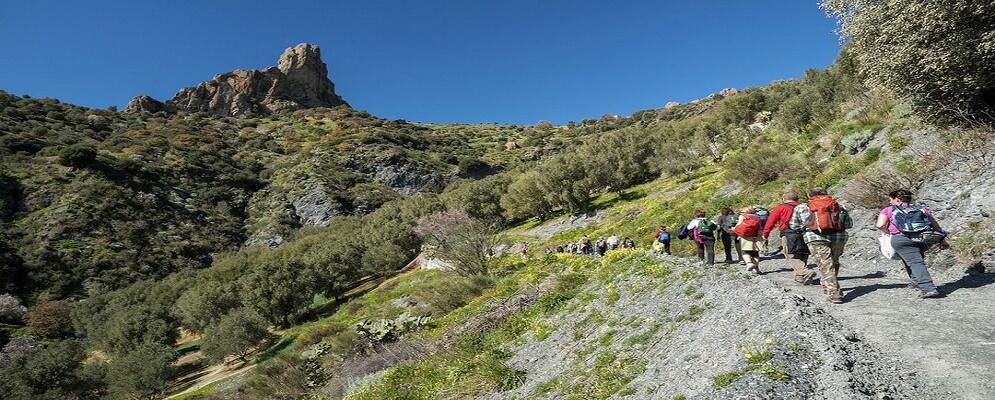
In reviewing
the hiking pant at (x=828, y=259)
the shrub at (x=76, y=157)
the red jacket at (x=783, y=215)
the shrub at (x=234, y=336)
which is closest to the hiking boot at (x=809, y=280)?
the red jacket at (x=783, y=215)

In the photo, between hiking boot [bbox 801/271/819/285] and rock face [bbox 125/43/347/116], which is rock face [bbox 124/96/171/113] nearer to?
rock face [bbox 125/43/347/116]

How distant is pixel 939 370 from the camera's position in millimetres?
5418

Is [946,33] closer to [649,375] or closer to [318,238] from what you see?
[649,375]

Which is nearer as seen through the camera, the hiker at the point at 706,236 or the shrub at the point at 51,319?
the hiker at the point at 706,236

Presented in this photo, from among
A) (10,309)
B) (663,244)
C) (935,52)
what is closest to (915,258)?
(935,52)

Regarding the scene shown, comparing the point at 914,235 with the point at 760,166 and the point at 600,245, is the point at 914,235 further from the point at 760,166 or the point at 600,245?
the point at 600,245

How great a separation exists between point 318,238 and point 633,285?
6069cm

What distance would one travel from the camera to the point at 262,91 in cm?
16000

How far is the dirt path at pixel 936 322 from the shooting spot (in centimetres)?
527

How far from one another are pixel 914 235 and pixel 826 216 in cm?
123

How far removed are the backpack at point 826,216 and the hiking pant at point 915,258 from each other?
798 millimetres

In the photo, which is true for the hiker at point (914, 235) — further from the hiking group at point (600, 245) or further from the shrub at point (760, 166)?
the shrub at point (760, 166)

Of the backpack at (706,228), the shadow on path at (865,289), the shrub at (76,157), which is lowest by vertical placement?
the shadow on path at (865,289)

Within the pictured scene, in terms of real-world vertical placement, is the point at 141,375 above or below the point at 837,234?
below
